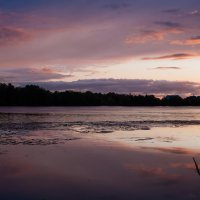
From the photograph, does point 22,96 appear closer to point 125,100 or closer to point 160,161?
point 125,100

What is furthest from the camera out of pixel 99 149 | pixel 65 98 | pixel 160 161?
pixel 65 98

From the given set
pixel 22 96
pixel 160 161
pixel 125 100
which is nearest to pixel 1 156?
pixel 160 161

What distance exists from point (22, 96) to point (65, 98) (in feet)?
66.0

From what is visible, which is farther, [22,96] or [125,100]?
[125,100]

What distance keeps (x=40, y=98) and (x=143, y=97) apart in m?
58.1

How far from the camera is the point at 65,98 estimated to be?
147 m

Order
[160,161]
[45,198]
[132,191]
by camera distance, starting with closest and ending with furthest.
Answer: [45,198]
[132,191]
[160,161]

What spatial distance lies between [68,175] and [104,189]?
1.95 metres

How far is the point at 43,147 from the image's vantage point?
17.9m

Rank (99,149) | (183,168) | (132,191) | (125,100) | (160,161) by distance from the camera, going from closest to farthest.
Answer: (132,191)
(183,168)
(160,161)
(99,149)
(125,100)

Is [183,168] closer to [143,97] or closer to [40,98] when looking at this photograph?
[40,98]

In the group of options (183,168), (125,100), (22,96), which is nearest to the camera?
(183,168)

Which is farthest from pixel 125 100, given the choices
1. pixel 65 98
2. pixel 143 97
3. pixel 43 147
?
pixel 43 147

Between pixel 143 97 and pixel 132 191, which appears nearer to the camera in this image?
pixel 132 191
